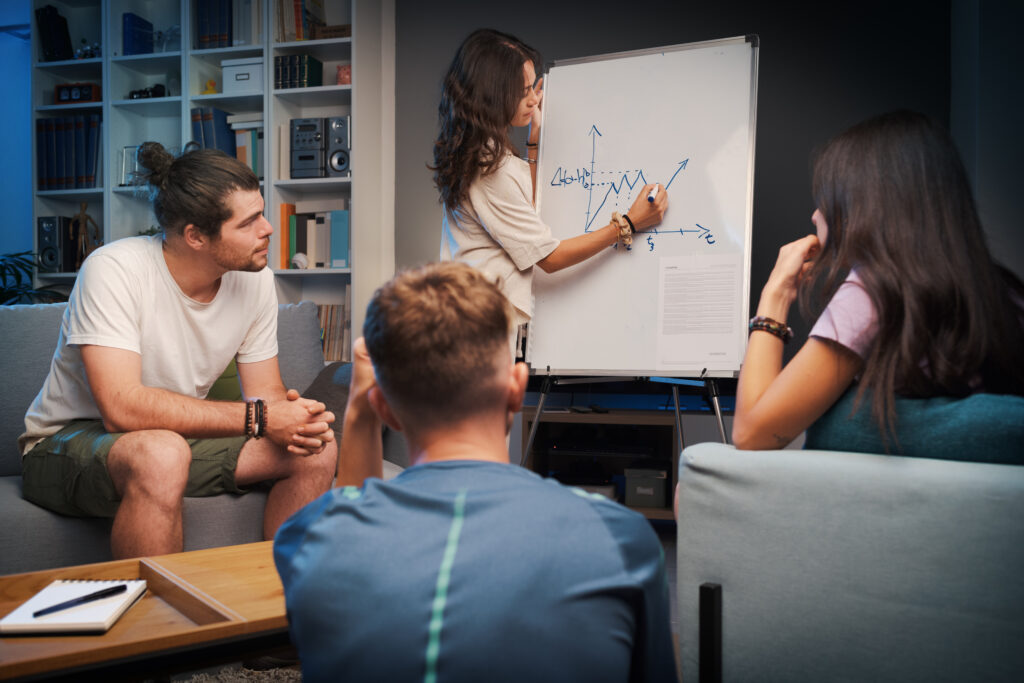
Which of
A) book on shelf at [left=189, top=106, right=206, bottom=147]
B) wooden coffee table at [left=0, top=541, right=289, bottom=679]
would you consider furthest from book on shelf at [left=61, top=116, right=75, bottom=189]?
wooden coffee table at [left=0, top=541, right=289, bottom=679]

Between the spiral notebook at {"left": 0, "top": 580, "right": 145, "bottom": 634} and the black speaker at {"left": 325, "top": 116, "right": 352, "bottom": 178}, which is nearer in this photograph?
the spiral notebook at {"left": 0, "top": 580, "right": 145, "bottom": 634}

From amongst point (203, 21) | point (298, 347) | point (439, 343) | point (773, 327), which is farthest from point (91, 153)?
point (439, 343)

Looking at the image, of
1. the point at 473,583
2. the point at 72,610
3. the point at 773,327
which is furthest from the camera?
the point at 773,327

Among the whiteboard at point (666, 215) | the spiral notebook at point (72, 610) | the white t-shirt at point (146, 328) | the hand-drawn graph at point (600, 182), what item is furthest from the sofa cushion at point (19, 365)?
the hand-drawn graph at point (600, 182)

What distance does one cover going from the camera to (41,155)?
416 centimetres

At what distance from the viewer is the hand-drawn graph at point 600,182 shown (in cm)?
247

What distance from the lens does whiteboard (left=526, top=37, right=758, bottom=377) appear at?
7.84 ft

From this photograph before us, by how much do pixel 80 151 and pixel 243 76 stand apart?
40.9 inches

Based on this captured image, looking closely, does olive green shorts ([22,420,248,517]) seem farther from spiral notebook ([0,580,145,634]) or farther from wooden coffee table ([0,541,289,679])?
spiral notebook ([0,580,145,634])

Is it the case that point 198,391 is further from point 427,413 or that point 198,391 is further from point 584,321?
point 427,413

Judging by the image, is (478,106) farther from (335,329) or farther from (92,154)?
(92,154)

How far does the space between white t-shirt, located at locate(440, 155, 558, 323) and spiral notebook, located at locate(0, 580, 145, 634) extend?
1.37 m

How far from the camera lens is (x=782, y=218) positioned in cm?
341

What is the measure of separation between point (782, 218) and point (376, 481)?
3126 millimetres
